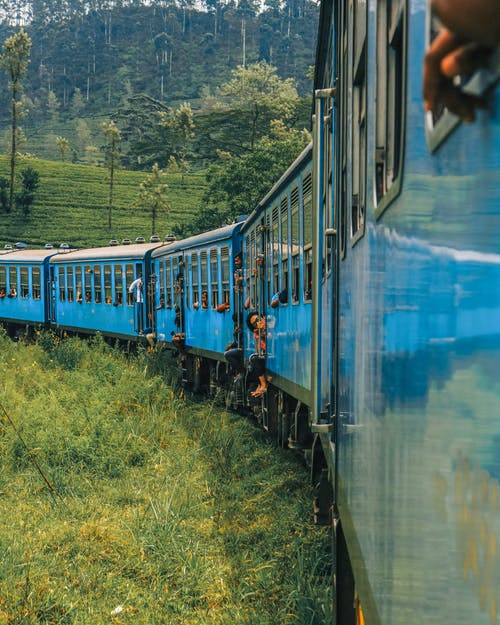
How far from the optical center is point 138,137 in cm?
14200

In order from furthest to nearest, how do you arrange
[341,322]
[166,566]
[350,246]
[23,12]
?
[23,12] < [166,566] < [341,322] < [350,246]

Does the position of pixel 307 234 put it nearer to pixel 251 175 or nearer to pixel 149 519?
pixel 149 519

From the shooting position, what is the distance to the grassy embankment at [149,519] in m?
6.47

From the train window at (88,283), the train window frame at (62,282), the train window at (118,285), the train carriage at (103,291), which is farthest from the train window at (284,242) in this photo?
the train window frame at (62,282)

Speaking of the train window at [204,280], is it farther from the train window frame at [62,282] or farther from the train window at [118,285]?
the train window frame at [62,282]

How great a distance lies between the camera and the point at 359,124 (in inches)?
125

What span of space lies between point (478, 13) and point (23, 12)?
211m

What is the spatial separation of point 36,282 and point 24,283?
3.42ft

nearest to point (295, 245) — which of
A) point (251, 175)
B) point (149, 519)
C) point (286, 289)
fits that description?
point (286, 289)

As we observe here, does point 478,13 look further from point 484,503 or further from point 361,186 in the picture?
point 361,186

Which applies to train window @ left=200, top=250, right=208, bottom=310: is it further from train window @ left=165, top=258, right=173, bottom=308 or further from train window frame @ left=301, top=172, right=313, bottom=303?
train window frame @ left=301, top=172, right=313, bottom=303

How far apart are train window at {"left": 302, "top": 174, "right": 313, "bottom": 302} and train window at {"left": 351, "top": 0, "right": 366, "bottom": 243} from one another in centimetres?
393

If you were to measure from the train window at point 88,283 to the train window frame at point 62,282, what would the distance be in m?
1.97

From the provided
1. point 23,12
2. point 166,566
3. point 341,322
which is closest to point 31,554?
point 166,566
